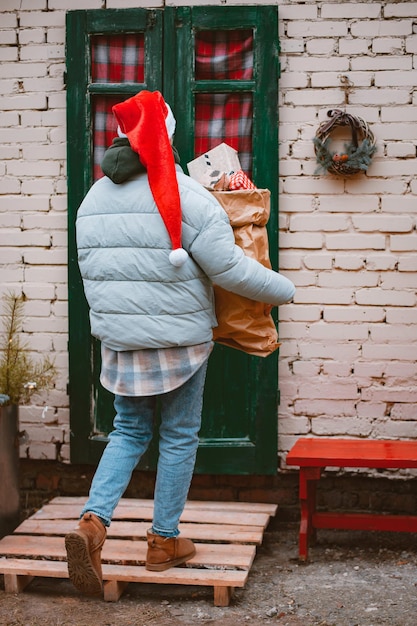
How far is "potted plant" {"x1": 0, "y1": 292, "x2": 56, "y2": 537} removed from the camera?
4113 mm

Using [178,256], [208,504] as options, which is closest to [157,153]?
[178,256]

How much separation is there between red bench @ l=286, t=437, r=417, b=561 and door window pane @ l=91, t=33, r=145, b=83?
2125mm

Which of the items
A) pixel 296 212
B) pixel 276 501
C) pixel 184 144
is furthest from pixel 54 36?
pixel 276 501

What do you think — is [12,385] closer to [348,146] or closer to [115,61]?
[115,61]

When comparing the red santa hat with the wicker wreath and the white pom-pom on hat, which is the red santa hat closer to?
the white pom-pom on hat

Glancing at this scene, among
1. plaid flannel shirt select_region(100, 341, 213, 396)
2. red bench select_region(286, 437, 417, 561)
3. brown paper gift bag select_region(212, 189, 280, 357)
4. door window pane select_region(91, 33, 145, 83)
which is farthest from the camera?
door window pane select_region(91, 33, 145, 83)

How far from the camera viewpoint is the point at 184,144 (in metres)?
4.54

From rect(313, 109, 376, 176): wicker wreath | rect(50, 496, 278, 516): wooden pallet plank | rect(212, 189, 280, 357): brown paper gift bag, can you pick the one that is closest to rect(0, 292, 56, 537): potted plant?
rect(50, 496, 278, 516): wooden pallet plank

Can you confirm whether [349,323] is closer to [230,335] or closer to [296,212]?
[296,212]

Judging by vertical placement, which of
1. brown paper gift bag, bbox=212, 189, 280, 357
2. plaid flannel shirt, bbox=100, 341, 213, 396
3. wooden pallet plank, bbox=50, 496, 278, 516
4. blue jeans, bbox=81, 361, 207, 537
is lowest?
wooden pallet plank, bbox=50, 496, 278, 516

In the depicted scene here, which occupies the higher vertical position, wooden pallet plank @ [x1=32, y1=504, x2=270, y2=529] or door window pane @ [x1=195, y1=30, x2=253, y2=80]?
door window pane @ [x1=195, y1=30, x2=253, y2=80]

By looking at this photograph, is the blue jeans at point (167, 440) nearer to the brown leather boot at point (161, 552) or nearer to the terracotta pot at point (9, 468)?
the brown leather boot at point (161, 552)

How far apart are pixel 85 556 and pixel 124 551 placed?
647 millimetres

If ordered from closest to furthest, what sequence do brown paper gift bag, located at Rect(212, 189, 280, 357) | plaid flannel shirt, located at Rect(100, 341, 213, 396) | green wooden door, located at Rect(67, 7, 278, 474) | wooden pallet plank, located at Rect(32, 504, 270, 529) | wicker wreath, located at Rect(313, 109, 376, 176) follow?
1. plaid flannel shirt, located at Rect(100, 341, 213, 396)
2. brown paper gift bag, located at Rect(212, 189, 280, 357)
3. wooden pallet plank, located at Rect(32, 504, 270, 529)
4. wicker wreath, located at Rect(313, 109, 376, 176)
5. green wooden door, located at Rect(67, 7, 278, 474)
